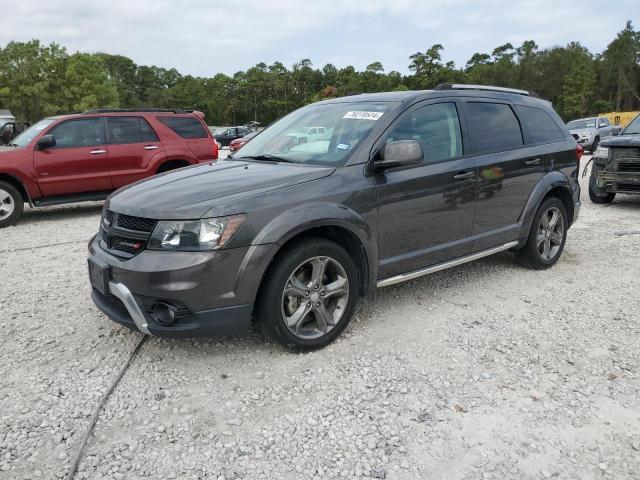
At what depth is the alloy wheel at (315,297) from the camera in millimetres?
3334

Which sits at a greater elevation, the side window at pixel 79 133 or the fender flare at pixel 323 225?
the side window at pixel 79 133

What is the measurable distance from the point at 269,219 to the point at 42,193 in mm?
6636

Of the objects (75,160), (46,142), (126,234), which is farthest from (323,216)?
(46,142)

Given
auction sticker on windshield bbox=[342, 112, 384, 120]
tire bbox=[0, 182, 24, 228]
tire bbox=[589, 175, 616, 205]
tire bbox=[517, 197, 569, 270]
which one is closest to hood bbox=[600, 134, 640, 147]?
tire bbox=[589, 175, 616, 205]

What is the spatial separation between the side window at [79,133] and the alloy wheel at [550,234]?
7059 millimetres

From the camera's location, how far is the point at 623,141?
828cm

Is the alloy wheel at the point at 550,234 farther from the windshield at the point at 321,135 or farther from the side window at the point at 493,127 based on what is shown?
the windshield at the point at 321,135

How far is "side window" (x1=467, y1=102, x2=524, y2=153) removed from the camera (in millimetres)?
4445

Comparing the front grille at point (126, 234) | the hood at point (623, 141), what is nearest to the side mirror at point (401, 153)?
the front grille at point (126, 234)

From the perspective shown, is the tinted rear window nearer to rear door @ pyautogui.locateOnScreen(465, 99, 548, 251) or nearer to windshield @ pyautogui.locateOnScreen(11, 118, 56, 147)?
windshield @ pyautogui.locateOnScreen(11, 118, 56, 147)

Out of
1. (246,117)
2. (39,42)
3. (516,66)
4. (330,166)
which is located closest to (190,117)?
(330,166)

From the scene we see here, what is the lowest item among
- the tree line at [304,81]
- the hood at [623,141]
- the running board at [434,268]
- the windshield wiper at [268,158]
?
the running board at [434,268]

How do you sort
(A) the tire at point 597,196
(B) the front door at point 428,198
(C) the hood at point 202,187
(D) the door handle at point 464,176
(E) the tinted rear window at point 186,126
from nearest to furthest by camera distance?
(C) the hood at point 202,187 → (B) the front door at point 428,198 → (D) the door handle at point 464,176 → (A) the tire at point 597,196 → (E) the tinted rear window at point 186,126

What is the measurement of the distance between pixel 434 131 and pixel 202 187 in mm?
1937
